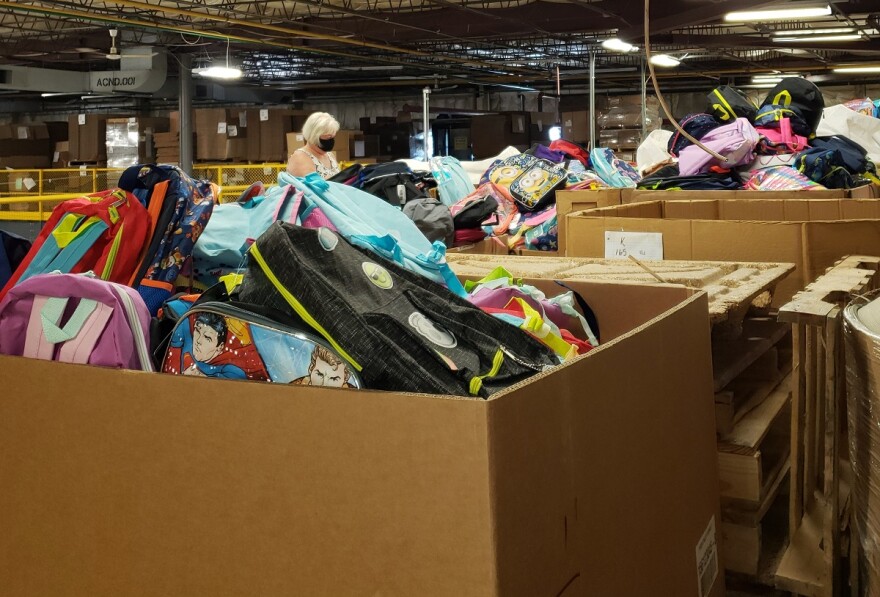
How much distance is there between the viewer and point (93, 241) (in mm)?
1831

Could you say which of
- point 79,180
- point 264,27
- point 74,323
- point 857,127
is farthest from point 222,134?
point 74,323

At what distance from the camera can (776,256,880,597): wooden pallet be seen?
164 cm

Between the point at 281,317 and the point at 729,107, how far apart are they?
14.3ft

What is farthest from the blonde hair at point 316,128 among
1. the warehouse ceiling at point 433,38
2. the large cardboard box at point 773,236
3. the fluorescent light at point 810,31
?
the fluorescent light at point 810,31

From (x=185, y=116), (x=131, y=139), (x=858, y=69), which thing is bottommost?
(x=131, y=139)

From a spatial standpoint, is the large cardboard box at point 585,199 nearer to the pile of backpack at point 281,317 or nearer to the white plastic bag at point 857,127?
the pile of backpack at point 281,317

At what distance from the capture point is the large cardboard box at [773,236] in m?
2.78

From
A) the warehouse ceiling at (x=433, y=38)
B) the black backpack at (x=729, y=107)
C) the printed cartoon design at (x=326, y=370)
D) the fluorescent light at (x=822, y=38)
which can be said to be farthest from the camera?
the fluorescent light at (x=822, y=38)

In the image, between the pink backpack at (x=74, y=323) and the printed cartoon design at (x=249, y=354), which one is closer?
the printed cartoon design at (x=249, y=354)

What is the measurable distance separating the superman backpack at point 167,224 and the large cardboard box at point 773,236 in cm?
155

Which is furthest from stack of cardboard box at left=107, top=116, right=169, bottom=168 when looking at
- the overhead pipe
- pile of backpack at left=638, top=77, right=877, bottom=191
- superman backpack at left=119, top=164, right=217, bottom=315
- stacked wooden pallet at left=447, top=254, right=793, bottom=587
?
superman backpack at left=119, top=164, right=217, bottom=315

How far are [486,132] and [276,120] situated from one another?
133 inches

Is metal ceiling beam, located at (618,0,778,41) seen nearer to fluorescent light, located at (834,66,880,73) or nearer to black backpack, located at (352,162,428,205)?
black backpack, located at (352,162,428,205)

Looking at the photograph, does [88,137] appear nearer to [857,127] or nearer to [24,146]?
[24,146]
